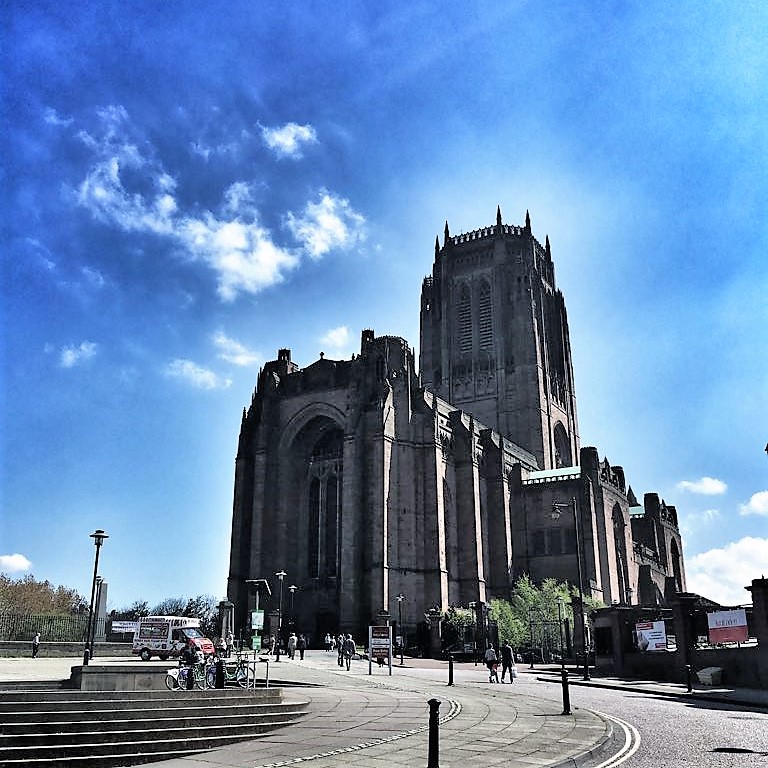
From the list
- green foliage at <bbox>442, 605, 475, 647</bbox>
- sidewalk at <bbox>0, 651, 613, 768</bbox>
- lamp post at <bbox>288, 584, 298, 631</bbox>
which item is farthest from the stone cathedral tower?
sidewalk at <bbox>0, 651, 613, 768</bbox>

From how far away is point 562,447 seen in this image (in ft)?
283

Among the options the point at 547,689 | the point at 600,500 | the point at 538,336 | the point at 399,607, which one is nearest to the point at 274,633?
the point at 399,607

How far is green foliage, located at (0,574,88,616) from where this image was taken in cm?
7375

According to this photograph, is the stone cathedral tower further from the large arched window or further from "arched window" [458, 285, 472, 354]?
the large arched window

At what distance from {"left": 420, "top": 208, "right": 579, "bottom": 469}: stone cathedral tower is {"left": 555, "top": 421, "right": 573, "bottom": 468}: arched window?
11 cm

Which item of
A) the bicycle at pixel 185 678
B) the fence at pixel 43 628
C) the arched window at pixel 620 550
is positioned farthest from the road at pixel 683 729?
the arched window at pixel 620 550

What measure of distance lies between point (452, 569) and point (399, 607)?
7.68 meters

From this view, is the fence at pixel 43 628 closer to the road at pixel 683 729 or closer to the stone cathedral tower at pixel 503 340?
the road at pixel 683 729

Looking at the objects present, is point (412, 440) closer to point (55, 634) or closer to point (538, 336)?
point (55, 634)

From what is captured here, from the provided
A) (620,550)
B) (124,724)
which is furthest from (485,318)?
(124,724)

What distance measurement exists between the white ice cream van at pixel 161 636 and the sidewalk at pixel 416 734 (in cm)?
1755

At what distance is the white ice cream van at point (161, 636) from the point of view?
39.1 metres

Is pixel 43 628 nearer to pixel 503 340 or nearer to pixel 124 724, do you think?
pixel 124 724

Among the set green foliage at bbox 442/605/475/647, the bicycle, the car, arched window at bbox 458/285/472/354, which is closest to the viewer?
the bicycle
